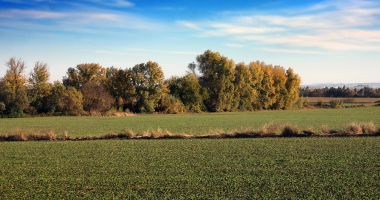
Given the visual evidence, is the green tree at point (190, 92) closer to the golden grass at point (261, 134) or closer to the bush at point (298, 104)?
the bush at point (298, 104)

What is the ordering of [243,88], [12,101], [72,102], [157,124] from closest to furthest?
[157,124]
[12,101]
[72,102]
[243,88]

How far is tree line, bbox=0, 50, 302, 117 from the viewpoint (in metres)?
42.1

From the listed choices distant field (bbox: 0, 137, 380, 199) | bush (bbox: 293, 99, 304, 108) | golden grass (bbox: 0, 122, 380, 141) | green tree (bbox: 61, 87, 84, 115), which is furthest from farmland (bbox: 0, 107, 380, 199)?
bush (bbox: 293, 99, 304, 108)

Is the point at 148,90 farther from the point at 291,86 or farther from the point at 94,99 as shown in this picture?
the point at 291,86

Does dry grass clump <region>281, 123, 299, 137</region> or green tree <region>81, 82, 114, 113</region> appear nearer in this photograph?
dry grass clump <region>281, 123, 299, 137</region>

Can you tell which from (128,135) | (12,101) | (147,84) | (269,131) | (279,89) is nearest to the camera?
(269,131)

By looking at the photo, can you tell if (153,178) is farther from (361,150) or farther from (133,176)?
(361,150)

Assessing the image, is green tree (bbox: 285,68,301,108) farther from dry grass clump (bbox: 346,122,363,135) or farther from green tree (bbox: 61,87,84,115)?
dry grass clump (bbox: 346,122,363,135)

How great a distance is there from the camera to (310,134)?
16.2m

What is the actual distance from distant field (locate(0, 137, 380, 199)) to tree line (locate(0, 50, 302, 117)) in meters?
32.1

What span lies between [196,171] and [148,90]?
40.0 m

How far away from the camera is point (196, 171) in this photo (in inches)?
333

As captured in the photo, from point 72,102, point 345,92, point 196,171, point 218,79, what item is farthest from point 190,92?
point 345,92

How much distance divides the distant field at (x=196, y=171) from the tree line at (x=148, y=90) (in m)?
32.1
